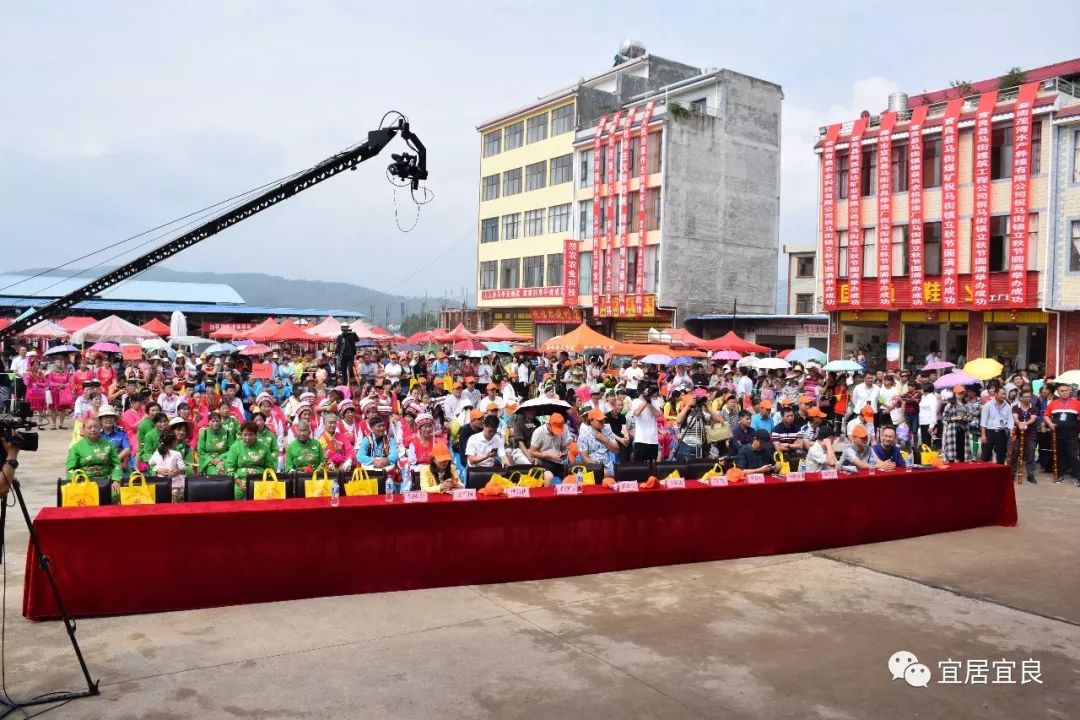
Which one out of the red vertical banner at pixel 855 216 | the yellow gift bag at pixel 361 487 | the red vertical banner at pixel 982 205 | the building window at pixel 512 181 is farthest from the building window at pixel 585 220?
the yellow gift bag at pixel 361 487

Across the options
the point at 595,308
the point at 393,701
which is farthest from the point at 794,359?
the point at 393,701

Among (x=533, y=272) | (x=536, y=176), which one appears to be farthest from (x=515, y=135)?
(x=533, y=272)

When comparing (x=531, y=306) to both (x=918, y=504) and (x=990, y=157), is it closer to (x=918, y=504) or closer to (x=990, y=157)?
(x=990, y=157)

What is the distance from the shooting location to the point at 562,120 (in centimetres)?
4688

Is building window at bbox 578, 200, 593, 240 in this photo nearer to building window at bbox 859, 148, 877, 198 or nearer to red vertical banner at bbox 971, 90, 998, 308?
building window at bbox 859, 148, 877, 198

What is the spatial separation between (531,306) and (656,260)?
32.7 feet

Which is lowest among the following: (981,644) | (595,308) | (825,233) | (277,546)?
(981,644)

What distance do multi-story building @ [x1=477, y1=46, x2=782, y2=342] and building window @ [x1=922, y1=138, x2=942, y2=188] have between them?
526 inches

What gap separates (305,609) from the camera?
716 cm

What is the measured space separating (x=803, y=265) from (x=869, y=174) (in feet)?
53.8

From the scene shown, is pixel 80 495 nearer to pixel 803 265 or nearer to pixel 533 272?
pixel 533 272

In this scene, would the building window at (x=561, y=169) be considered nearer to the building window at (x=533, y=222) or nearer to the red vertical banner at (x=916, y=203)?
the building window at (x=533, y=222)

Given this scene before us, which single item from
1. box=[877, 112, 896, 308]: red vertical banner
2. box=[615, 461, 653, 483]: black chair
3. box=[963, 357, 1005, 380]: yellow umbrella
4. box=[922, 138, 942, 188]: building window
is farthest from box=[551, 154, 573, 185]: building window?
box=[615, 461, 653, 483]: black chair

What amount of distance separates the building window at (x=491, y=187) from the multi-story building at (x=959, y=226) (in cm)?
2405
